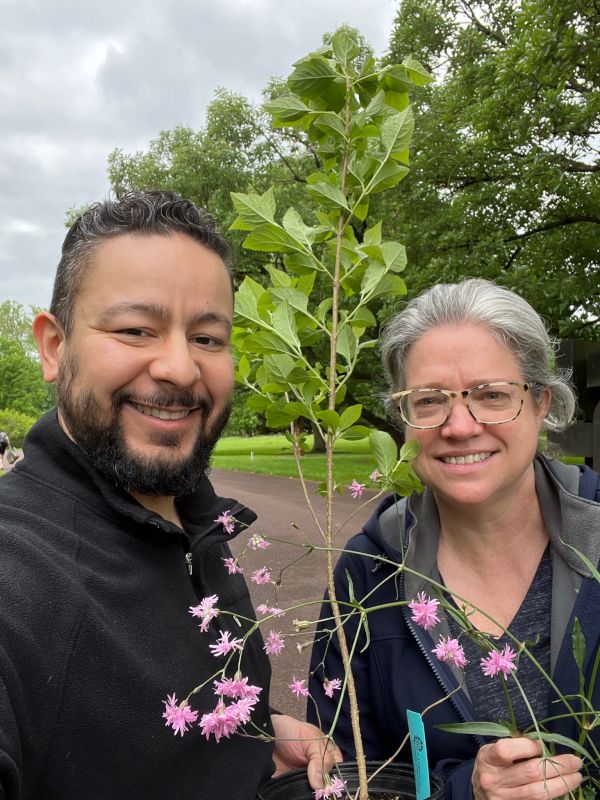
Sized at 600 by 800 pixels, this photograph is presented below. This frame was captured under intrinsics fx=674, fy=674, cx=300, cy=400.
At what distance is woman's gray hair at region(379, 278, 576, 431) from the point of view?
1.84 meters

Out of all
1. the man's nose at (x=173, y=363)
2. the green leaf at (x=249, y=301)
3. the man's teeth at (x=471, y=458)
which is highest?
the green leaf at (x=249, y=301)

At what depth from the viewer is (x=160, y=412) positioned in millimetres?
1540

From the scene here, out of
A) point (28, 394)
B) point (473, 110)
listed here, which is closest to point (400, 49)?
point (473, 110)

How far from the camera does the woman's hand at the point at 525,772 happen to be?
1243 millimetres

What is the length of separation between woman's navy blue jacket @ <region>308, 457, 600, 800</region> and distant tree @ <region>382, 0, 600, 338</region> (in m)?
7.41

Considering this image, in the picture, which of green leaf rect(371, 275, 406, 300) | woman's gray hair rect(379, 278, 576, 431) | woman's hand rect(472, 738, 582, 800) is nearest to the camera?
woman's hand rect(472, 738, 582, 800)

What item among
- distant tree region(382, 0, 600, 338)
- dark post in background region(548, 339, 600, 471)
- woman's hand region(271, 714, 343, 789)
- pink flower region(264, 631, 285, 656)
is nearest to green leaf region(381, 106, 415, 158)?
pink flower region(264, 631, 285, 656)

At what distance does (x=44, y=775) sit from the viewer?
45.0 inches

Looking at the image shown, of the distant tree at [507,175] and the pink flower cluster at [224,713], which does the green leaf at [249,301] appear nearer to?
the pink flower cluster at [224,713]

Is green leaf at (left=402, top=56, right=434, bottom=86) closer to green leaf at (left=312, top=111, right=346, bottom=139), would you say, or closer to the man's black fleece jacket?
green leaf at (left=312, top=111, right=346, bottom=139)

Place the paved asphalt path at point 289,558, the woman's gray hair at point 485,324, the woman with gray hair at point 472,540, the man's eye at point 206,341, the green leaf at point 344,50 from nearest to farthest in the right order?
the green leaf at point 344,50
the man's eye at point 206,341
the woman with gray hair at point 472,540
the woman's gray hair at point 485,324
the paved asphalt path at point 289,558

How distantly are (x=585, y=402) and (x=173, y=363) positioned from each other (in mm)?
6050

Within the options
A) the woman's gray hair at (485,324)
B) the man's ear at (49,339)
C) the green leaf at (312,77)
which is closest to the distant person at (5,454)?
the man's ear at (49,339)

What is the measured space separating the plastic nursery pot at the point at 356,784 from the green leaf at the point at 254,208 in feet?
3.80
